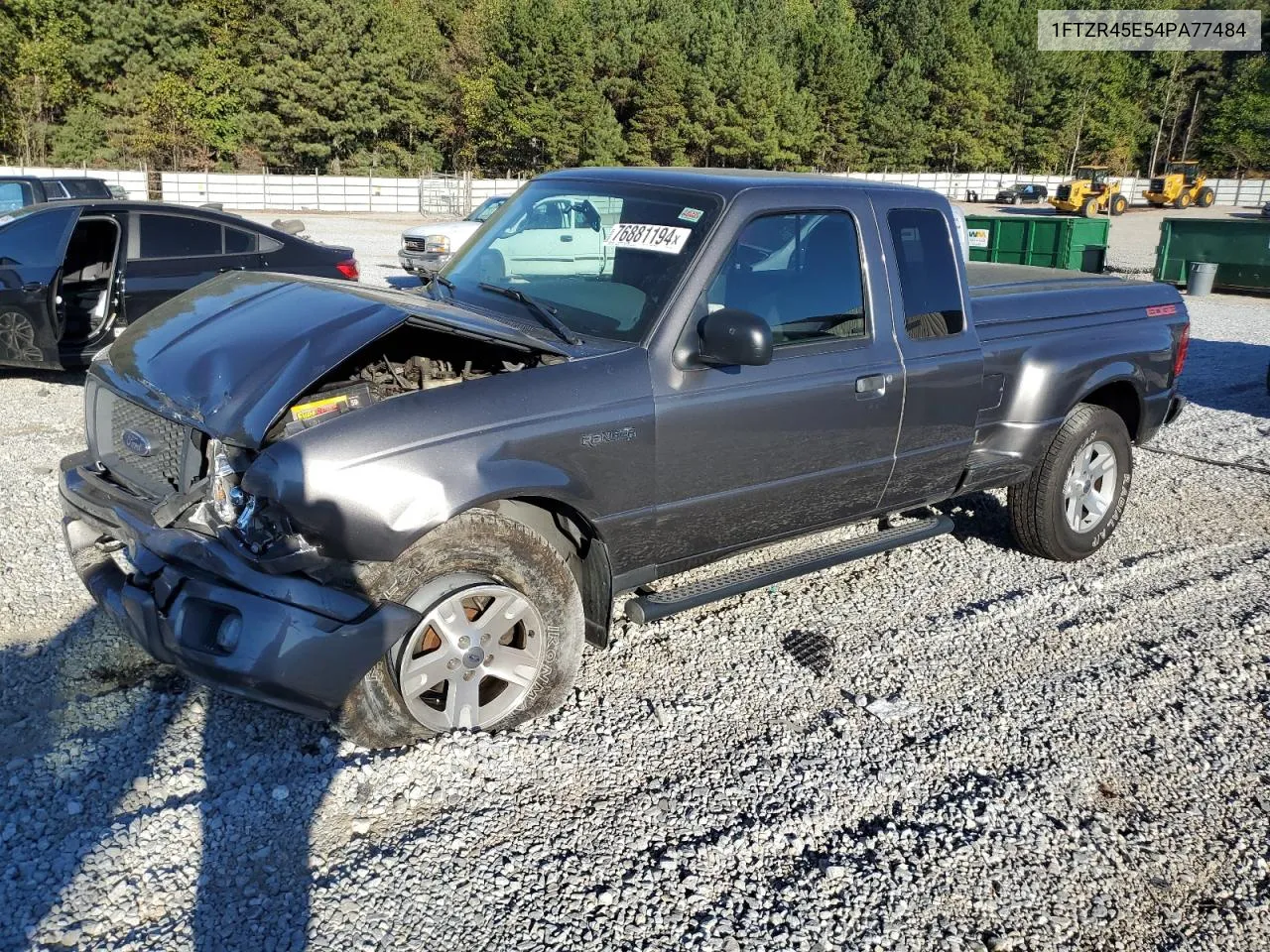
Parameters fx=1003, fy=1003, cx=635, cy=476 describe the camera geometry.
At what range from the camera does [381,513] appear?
3.02m

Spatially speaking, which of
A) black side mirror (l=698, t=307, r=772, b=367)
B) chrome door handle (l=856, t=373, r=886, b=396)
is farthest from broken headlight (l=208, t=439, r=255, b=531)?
chrome door handle (l=856, t=373, r=886, b=396)

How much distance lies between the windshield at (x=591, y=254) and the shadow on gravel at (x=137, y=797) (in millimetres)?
1842

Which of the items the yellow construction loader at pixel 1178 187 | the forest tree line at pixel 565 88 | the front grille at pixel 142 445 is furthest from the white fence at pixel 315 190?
A: the front grille at pixel 142 445

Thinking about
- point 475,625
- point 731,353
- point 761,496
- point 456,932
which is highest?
point 731,353

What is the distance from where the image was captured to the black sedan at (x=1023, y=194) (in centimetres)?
5638

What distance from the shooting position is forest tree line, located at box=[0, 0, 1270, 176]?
5712 cm

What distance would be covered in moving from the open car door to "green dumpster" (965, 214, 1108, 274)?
1691 centimetres

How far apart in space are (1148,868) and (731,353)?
210 cm

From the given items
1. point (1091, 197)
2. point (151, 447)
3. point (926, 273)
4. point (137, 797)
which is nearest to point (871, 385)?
point (926, 273)

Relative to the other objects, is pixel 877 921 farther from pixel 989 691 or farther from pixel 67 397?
pixel 67 397

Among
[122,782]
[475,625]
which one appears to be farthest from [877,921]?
[122,782]

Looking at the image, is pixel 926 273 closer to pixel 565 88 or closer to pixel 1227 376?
pixel 1227 376

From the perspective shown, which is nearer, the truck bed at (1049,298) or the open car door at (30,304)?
the truck bed at (1049,298)

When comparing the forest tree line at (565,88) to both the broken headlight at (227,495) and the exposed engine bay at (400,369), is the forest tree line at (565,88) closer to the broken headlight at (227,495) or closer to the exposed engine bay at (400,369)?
the exposed engine bay at (400,369)
